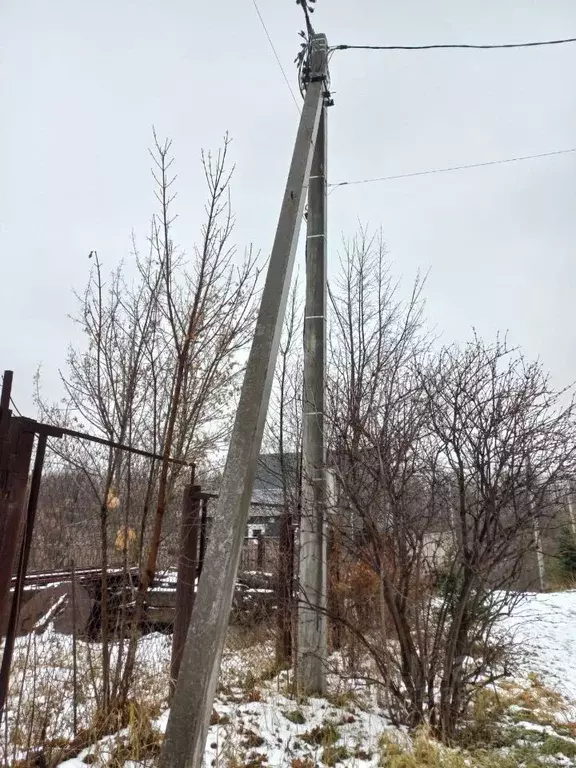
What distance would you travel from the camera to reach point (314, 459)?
461 centimetres

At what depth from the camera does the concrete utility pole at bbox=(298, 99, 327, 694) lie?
14.1 feet

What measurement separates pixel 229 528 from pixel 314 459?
214 centimetres

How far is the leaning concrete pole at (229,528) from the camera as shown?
2.17m

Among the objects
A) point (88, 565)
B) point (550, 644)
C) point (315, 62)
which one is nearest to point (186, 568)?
point (88, 565)

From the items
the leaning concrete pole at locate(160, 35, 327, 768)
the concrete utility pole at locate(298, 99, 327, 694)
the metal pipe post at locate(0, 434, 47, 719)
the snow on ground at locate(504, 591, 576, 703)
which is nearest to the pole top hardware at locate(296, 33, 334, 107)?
the concrete utility pole at locate(298, 99, 327, 694)

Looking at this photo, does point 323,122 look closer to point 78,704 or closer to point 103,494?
point 103,494

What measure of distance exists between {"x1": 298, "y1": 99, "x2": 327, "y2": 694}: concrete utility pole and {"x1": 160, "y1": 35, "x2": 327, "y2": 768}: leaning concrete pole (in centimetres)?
148

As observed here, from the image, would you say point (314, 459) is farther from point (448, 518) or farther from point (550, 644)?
point (550, 644)

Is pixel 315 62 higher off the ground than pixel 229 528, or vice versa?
pixel 315 62

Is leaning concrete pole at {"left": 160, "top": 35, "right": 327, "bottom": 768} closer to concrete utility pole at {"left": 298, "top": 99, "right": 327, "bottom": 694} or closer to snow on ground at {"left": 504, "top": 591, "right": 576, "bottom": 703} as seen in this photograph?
concrete utility pole at {"left": 298, "top": 99, "right": 327, "bottom": 694}

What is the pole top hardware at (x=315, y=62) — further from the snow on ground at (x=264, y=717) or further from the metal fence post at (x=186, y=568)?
the snow on ground at (x=264, y=717)

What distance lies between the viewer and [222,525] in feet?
8.36

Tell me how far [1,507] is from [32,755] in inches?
56.0

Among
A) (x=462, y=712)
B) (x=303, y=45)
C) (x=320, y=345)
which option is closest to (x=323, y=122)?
(x=303, y=45)
